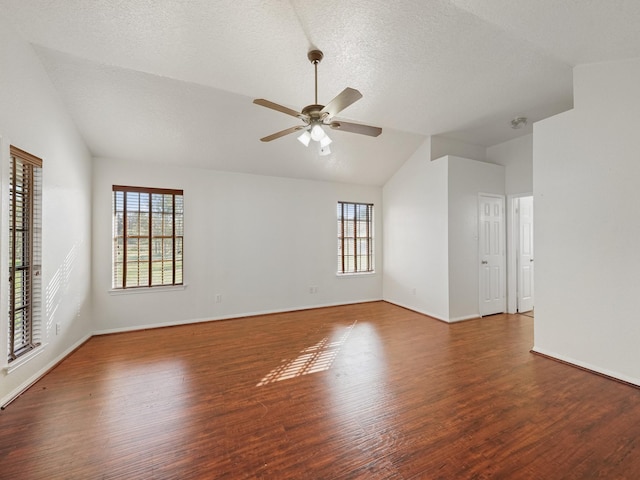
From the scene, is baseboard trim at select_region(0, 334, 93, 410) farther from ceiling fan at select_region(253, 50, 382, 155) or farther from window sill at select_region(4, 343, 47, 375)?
ceiling fan at select_region(253, 50, 382, 155)

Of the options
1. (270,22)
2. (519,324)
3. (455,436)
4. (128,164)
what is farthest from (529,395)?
(128,164)

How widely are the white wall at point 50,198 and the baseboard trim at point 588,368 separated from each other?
5226 mm

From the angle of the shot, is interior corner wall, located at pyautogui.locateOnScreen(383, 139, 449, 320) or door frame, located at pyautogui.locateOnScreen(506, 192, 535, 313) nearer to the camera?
interior corner wall, located at pyautogui.locateOnScreen(383, 139, 449, 320)

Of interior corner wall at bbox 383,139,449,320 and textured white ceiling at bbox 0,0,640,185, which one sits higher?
textured white ceiling at bbox 0,0,640,185

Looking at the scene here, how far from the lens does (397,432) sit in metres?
1.88

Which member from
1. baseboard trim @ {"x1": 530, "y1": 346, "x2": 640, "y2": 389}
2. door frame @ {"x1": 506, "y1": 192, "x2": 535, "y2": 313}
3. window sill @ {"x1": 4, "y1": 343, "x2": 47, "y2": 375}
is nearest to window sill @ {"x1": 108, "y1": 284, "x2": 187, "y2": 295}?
window sill @ {"x1": 4, "y1": 343, "x2": 47, "y2": 375}

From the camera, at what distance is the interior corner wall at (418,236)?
14.6ft

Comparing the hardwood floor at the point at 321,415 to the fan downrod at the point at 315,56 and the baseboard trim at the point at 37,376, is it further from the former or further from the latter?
the fan downrod at the point at 315,56

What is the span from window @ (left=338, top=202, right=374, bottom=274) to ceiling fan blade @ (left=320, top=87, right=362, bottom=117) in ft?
11.5

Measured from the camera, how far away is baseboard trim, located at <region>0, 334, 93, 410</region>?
2.23 metres

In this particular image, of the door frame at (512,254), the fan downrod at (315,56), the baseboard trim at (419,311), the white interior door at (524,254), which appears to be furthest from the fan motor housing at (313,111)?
A: the white interior door at (524,254)

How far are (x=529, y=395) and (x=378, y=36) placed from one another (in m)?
3.42

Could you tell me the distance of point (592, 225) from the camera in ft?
9.00

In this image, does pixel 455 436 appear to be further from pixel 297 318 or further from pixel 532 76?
pixel 532 76
